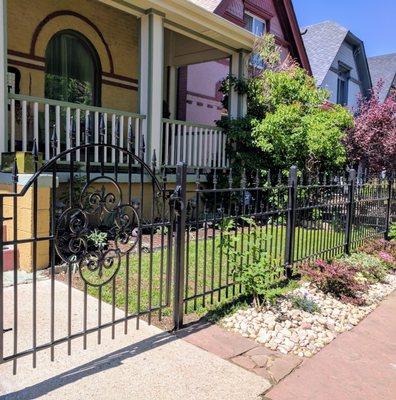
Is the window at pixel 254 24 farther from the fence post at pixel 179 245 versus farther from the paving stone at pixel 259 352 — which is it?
the paving stone at pixel 259 352

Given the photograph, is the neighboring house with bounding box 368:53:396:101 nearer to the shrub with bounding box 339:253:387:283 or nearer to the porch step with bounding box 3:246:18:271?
the shrub with bounding box 339:253:387:283

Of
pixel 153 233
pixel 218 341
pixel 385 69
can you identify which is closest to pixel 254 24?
pixel 153 233

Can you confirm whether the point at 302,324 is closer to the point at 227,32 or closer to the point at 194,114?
the point at 227,32

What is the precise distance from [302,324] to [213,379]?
4.44 ft

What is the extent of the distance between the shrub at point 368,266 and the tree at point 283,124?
116 inches

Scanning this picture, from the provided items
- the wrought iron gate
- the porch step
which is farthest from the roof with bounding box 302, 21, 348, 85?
the porch step

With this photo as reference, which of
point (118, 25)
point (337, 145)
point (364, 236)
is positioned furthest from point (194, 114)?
point (364, 236)

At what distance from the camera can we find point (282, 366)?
3.10 metres

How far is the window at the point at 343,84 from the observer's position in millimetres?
21362

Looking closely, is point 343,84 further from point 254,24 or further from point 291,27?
point 254,24

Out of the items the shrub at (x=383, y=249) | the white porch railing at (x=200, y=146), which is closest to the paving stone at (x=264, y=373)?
the shrub at (x=383, y=249)

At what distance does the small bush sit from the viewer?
4.22m

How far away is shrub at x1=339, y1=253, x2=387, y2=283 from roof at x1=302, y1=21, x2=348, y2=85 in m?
14.6

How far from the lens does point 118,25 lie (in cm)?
972
